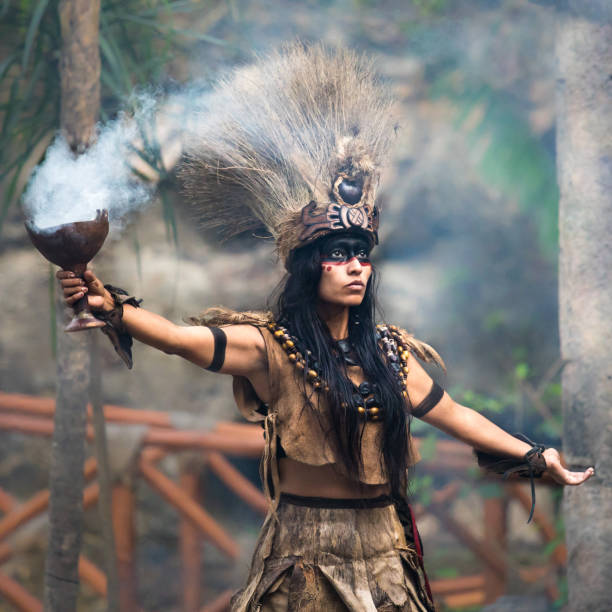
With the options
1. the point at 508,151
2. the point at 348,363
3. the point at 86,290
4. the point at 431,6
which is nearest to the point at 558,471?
the point at 348,363

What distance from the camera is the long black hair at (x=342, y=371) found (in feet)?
7.43

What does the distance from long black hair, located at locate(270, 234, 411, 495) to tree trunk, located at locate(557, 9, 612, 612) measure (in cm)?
92

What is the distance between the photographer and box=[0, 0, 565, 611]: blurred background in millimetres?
4879

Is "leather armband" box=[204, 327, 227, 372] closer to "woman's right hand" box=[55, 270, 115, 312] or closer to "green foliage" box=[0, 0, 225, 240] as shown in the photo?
"woman's right hand" box=[55, 270, 115, 312]

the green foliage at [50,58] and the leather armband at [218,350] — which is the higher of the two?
the green foliage at [50,58]

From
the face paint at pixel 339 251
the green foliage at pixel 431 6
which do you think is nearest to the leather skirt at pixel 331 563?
the face paint at pixel 339 251

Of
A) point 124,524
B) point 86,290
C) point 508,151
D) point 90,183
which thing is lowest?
point 124,524

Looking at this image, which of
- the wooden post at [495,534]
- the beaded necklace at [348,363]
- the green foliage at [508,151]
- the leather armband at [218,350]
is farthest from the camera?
the green foliage at [508,151]

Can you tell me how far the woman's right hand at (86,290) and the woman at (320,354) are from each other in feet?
1.04

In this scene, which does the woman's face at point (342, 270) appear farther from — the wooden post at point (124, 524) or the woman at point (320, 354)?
the wooden post at point (124, 524)

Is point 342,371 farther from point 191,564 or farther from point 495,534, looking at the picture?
point 495,534

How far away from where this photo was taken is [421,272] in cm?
581

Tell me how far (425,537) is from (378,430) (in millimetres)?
4038

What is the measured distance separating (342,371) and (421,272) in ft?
11.8
